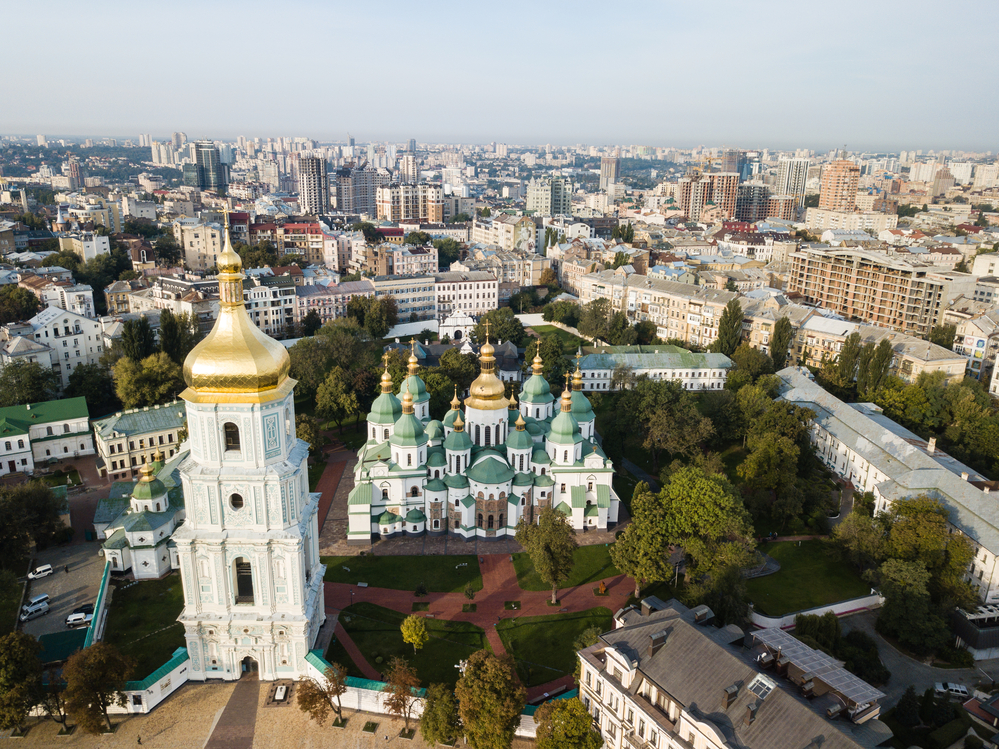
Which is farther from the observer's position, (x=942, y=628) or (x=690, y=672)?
(x=942, y=628)

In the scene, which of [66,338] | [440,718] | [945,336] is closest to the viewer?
[440,718]

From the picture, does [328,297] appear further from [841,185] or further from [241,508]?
[841,185]

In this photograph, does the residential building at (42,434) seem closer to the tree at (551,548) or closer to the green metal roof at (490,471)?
the green metal roof at (490,471)

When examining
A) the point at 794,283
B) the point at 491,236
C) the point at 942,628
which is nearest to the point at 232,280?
the point at 942,628

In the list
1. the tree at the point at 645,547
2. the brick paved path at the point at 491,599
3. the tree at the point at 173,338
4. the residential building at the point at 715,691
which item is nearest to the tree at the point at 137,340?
the tree at the point at 173,338

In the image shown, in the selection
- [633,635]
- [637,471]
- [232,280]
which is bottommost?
[637,471]

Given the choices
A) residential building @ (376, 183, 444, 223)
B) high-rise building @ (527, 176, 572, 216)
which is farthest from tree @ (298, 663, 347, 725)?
high-rise building @ (527, 176, 572, 216)

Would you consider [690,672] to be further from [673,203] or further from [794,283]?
[673,203]

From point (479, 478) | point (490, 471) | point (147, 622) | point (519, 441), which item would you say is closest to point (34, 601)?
point (147, 622)
